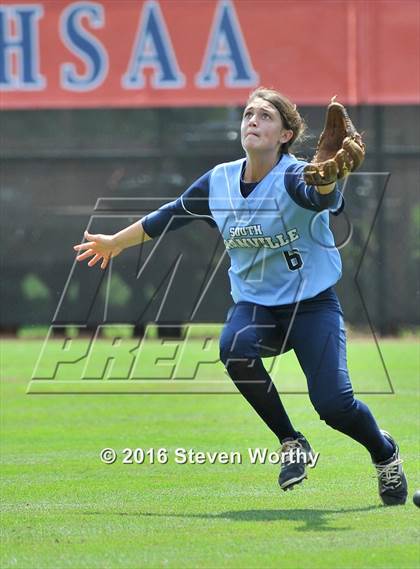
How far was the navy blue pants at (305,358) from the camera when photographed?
5719 millimetres

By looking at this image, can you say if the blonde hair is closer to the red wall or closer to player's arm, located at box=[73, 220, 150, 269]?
player's arm, located at box=[73, 220, 150, 269]

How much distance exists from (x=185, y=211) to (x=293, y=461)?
145 cm

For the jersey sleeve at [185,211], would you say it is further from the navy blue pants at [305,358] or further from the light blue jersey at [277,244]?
the navy blue pants at [305,358]

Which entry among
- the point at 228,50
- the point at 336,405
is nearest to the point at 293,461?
the point at 336,405

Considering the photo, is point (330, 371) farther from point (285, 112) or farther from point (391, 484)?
point (285, 112)

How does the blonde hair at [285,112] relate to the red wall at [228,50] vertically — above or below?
above

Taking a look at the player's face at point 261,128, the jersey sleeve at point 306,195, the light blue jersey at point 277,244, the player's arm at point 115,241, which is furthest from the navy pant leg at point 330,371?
the player's arm at point 115,241

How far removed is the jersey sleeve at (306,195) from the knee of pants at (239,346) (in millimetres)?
673

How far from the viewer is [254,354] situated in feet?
19.3

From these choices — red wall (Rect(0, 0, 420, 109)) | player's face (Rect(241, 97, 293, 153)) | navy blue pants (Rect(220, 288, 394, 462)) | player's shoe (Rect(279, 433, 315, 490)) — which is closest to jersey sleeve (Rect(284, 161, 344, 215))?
player's face (Rect(241, 97, 293, 153))

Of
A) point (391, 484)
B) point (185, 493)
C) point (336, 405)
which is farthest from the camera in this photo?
point (185, 493)

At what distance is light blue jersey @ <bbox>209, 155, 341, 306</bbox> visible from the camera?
5984 mm

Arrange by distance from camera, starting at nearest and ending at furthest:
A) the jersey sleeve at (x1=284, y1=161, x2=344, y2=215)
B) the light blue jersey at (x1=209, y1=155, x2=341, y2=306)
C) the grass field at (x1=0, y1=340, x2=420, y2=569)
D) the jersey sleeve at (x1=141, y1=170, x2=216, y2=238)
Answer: the grass field at (x1=0, y1=340, x2=420, y2=569)
the jersey sleeve at (x1=284, y1=161, x2=344, y2=215)
the light blue jersey at (x1=209, y1=155, x2=341, y2=306)
the jersey sleeve at (x1=141, y1=170, x2=216, y2=238)

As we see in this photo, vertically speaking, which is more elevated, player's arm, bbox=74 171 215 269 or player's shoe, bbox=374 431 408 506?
player's arm, bbox=74 171 215 269
